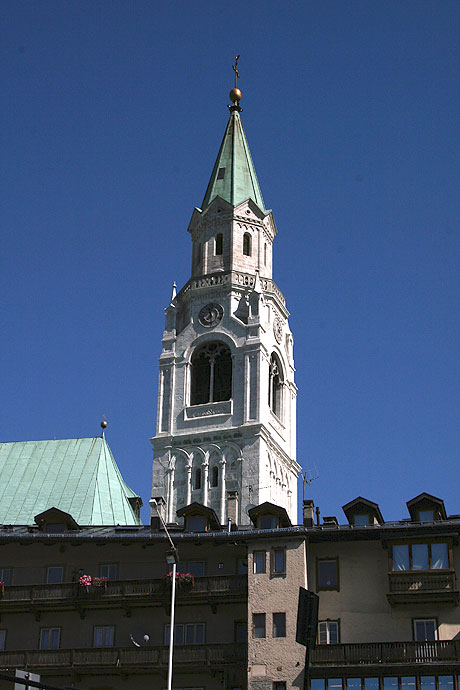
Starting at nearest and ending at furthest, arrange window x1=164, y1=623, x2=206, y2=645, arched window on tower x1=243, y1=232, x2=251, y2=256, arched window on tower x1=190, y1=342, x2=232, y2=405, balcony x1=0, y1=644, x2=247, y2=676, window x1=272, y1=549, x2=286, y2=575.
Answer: balcony x1=0, y1=644, x2=247, y2=676 → window x1=272, y1=549, x2=286, y2=575 → window x1=164, y1=623, x2=206, y2=645 → arched window on tower x1=190, y1=342, x2=232, y2=405 → arched window on tower x1=243, y1=232, x2=251, y2=256

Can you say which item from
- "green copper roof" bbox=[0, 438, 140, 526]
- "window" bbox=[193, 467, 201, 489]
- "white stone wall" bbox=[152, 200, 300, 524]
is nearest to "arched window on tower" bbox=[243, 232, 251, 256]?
"white stone wall" bbox=[152, 200, 300, 524]

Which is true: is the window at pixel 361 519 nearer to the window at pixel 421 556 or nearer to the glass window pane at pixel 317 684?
the window at pixel 421 556

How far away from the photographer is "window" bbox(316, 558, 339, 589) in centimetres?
6550

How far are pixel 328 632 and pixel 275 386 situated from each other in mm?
49559

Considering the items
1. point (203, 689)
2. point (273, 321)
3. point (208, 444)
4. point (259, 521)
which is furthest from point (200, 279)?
point (203, 689)

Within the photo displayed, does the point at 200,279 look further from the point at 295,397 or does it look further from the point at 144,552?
the point at 144,552

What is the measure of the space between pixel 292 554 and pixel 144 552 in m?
8.83

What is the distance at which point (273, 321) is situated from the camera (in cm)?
11256

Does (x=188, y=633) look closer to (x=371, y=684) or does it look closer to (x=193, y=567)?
(x=193, y=567)

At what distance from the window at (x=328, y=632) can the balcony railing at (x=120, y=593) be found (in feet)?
14.2

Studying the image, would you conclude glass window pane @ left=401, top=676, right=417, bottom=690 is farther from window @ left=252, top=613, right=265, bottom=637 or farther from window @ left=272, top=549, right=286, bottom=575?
window @ left=272, top=549, right=286, bottom=575

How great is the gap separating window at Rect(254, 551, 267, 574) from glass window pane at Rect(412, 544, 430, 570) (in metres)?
7.61

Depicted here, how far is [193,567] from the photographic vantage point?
68.8 m

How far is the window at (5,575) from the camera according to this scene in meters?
70.6
